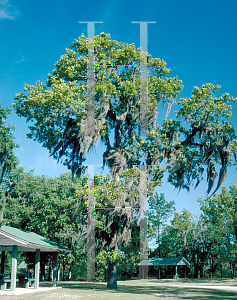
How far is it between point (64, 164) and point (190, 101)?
8345 millimetres

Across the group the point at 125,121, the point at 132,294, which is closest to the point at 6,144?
the point at 125,121

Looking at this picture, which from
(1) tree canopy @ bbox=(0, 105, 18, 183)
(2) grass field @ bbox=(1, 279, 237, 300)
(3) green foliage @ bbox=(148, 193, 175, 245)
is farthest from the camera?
(3) green foliage @ bbox=(148, 193, 175, 245)

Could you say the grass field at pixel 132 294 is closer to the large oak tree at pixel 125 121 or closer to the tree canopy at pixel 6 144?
the large oak tree at pixel 125 121

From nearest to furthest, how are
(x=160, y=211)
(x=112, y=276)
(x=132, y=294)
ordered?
1. (x=132, y=294)
2. (x=112, y=276)
3. (x=160, y=211)

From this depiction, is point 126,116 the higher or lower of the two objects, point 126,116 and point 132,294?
the higher

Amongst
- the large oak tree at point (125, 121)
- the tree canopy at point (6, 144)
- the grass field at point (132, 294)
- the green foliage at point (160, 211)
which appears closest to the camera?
the grass field at point (132, 294)

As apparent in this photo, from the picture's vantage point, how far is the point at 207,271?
2048 inches

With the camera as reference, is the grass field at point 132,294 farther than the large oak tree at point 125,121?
No

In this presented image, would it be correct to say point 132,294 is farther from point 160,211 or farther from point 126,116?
point 160,211

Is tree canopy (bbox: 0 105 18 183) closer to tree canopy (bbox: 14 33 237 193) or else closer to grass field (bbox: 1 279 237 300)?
tree canopy (bbox: 14 33 237 193)

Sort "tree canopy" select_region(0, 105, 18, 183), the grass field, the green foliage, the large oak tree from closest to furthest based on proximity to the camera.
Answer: the grass field < the large oak tree < "tree canopy" select_region(0, 105, 18, 183) < the green foliage

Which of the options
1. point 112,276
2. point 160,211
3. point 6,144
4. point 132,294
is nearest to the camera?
point 132,294

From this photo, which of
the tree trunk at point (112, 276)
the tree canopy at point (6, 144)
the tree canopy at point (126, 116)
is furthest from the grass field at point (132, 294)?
the tree canopy at point (6, 144)

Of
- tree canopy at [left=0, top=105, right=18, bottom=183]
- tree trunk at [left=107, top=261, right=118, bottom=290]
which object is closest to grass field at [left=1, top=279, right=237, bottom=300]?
tree trunk at [left=107, top=261, right=118, bottom=290]
